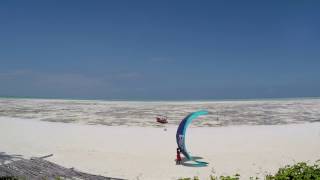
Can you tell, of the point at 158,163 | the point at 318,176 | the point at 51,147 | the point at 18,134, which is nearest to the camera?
the point at 318,176

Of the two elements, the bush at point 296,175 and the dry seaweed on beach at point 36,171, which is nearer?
the bush at point 296,175

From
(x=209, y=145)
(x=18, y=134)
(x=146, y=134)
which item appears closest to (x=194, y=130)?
(x=146, y=134)

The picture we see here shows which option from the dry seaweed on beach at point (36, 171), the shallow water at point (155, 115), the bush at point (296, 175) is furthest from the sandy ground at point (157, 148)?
the bush at point (296, 175)

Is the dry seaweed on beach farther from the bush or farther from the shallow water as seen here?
the shallow water

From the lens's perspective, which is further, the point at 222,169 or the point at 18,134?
the point at 18,134

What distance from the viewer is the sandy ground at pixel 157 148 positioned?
14812 mm

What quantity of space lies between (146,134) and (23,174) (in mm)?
17481

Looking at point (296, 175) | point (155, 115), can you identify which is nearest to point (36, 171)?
point (296, 175)

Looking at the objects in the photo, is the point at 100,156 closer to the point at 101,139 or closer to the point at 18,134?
the point at 101,139

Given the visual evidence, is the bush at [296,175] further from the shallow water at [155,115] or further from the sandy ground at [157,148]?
the shallow water at [155,115]

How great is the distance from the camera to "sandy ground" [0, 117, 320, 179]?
14812 mm

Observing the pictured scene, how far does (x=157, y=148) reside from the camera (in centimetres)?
1998

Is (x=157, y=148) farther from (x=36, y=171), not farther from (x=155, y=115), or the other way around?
(x=155, y=115)

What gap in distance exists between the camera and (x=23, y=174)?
814 centimetres
